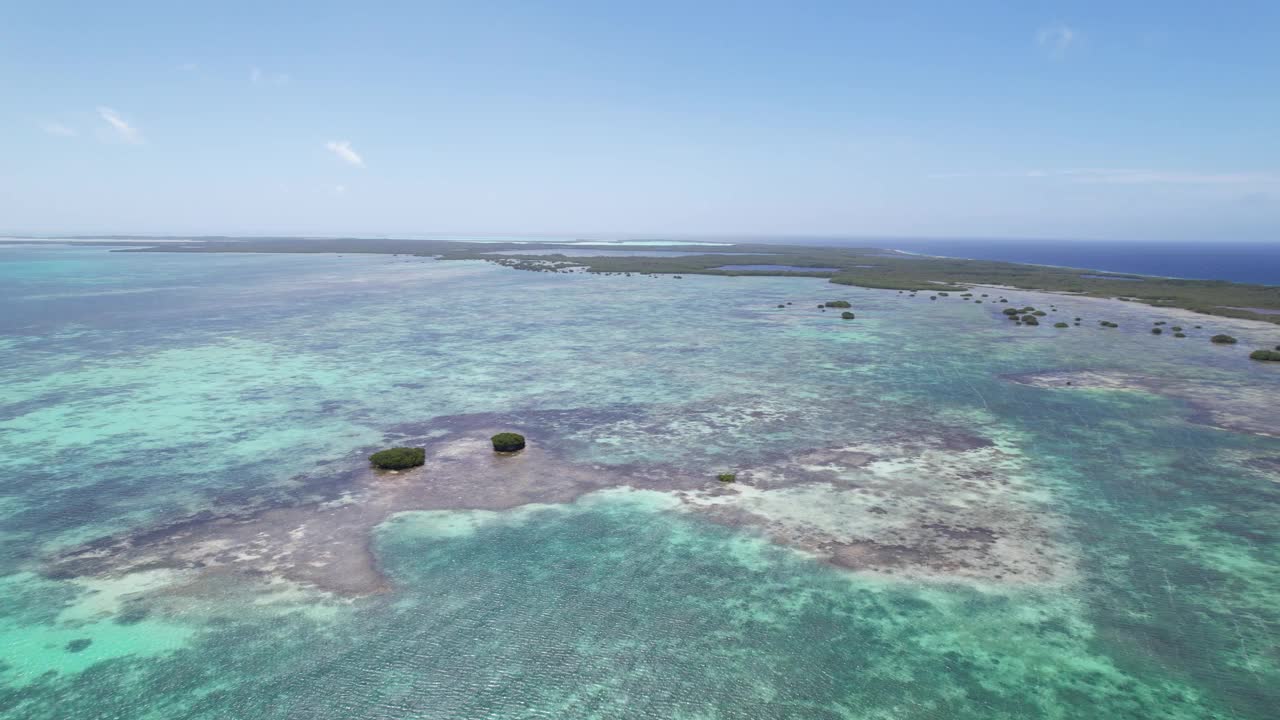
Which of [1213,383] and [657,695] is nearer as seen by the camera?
[657,695]

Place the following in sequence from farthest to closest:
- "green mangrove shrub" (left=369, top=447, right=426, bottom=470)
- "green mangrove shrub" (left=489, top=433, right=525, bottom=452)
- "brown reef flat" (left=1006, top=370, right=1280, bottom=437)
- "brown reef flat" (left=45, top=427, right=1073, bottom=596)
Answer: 1. "brown reef flat" (left=1006, top=370, right=1280, bottom=437)
2. "green mangrove shrub" (left=489, top=433, right=525, bottom=452)
3. "green mangrove shrub" (left=369, top=447, right=426, bottom=470)
4. "brown reef flat" (left=45, top=427, right=1073, bottom=596)

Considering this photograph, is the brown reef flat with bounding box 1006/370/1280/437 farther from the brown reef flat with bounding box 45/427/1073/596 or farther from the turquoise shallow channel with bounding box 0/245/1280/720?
the brown reef flat with bounding box 45/427/1073/596

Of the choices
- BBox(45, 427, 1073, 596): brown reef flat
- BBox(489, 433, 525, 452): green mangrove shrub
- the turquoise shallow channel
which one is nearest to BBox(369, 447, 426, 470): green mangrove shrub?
BBox(45, 427, 1073, 596): brown reef flat

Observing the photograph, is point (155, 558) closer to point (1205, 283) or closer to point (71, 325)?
point (71, 325)

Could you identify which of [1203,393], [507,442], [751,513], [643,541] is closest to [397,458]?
[507,442]

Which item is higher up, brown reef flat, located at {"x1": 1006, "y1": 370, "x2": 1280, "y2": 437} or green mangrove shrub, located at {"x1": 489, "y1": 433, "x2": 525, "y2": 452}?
brown reef flat, located at {"x1": 1006, "y1": 370, "x2": 1280, "y2": 437}

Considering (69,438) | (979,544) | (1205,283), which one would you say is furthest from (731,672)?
(1205,283)

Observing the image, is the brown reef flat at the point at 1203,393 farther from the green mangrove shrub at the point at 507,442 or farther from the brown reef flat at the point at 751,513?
the green mangrove shrub at the point at 507,442
